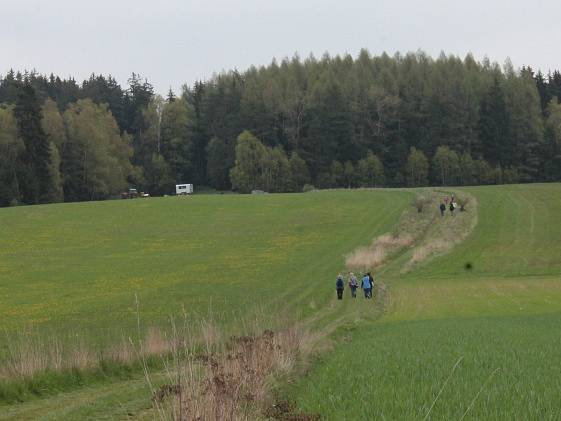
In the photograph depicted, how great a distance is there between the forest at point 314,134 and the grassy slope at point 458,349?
269 feet

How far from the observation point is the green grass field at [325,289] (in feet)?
39.0

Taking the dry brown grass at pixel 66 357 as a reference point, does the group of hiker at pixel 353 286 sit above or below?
below

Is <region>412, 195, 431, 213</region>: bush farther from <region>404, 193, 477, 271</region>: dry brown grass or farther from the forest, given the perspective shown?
the forest

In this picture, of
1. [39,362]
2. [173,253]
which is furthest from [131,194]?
[39,362]

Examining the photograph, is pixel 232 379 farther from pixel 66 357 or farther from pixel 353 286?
pixel 353 286

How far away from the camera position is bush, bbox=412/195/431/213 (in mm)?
71250

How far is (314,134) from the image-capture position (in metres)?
139

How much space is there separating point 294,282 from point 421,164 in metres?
94.7

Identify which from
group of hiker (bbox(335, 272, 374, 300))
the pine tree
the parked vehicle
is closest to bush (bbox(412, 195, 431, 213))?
group of hiker (bbox(335, 272, 374, 300))

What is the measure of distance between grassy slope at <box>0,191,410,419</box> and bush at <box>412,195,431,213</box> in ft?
5.47

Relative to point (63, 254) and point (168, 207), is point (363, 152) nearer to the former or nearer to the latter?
point (168, 207)

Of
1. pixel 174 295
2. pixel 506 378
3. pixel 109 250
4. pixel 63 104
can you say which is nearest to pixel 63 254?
pixel 109 250

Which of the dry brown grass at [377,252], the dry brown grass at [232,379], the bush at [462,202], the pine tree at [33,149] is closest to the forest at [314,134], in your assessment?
the pine tree at [33,149]

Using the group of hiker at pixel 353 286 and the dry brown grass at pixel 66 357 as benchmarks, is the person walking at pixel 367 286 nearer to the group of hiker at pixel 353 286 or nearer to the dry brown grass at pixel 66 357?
the group of hiker at pixel 353 286
